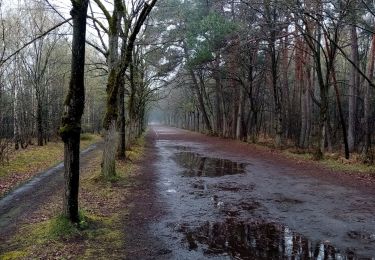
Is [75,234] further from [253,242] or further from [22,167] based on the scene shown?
[22,167]

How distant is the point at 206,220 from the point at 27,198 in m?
5.34

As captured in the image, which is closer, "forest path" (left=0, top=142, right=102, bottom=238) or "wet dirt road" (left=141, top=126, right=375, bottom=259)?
"wet dirt road" (left=141, top=126, right=375, bottom=259)

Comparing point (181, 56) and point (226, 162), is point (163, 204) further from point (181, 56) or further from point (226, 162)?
point (181, 56)

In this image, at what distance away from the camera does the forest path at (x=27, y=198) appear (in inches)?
322

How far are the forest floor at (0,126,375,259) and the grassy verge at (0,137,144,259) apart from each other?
17mm

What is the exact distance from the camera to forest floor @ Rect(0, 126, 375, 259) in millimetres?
6176

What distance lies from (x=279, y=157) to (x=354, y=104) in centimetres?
581

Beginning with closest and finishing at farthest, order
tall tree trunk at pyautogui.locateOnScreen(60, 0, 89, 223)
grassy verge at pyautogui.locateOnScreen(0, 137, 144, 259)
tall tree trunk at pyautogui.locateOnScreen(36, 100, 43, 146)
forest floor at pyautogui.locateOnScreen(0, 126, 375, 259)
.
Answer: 1. grassy verge at pyautogui.locateOnScreen(0, 137, 144, 259)
2. forest floor at pyautogui.locateOnScreen(0, 126, 375, 259)
3. tall tree trunk at pyautogui.locateOnScreen(60, 0, 89, 223)
4. tall tree trunk at pyautogui.locateOnScreen(36, 100, 43, 146)

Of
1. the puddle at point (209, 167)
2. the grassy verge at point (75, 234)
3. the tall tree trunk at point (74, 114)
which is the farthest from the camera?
the puddle at point (209, 167)

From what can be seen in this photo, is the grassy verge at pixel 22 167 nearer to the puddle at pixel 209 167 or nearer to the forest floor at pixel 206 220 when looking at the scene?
the forest floor at pixel 206 220

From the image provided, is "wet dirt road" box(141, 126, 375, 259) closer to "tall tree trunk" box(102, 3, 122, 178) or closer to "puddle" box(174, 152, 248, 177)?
"puddle" box(174, 152, 248, 177)

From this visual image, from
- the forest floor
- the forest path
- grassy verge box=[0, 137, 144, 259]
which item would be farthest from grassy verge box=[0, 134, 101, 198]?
grassy verge box=[0, 137, 144, 259]

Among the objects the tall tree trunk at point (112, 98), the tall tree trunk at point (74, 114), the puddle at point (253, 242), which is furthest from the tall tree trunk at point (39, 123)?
the puddle at point (253, 242)

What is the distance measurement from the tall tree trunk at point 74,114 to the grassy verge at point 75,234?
44cm
